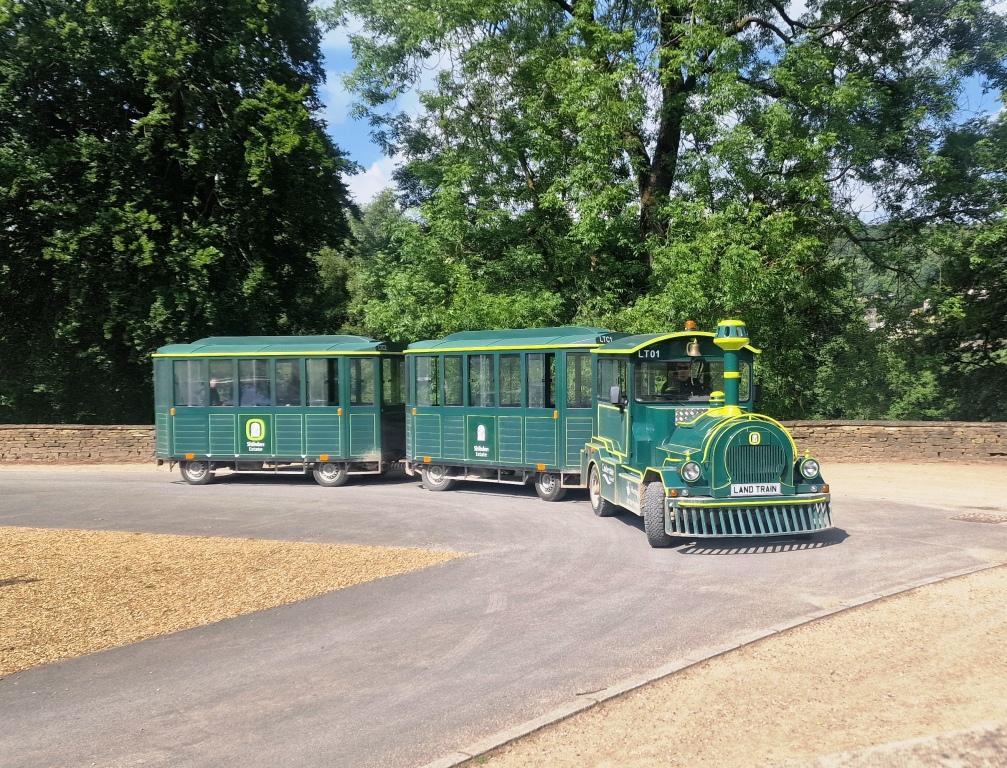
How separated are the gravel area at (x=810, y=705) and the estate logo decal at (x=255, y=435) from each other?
12700mm

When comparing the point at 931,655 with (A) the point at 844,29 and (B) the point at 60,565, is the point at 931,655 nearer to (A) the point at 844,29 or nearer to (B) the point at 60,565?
(B) the point at 60,565

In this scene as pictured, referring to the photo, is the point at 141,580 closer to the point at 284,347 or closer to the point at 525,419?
the point at 525,419

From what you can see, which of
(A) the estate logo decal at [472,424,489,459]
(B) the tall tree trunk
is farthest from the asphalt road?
(B) the tall tree trunk

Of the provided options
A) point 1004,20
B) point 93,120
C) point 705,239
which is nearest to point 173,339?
point 93,120

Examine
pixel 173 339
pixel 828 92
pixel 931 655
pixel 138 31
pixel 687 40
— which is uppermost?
pixel 138 31

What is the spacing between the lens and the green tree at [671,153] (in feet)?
65.2

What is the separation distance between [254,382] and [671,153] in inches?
479

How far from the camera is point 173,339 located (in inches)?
926

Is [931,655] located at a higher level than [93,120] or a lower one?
lower

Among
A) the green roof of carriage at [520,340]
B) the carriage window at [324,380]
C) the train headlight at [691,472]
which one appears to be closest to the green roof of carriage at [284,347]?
the carriage window at [324,380]

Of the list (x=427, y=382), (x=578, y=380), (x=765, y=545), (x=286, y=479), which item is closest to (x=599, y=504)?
(x=578, y=380)

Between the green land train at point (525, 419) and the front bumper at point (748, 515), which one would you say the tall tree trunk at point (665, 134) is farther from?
the front bumper at point (748, 515)

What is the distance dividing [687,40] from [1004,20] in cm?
813

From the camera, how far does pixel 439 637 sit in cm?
747
